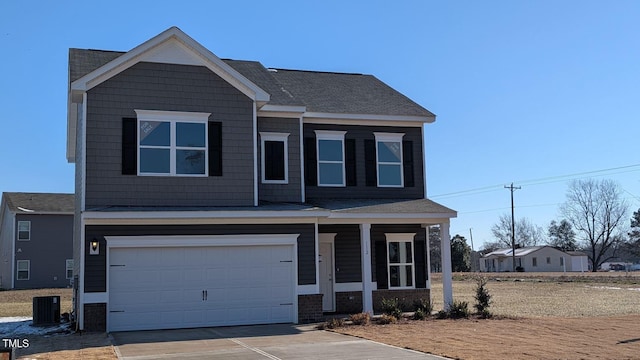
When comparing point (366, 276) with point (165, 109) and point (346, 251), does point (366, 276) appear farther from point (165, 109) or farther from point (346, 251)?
point (165, 109)

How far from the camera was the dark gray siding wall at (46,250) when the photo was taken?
154 feet

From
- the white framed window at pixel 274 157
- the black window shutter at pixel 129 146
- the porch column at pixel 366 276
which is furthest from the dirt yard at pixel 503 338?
the white framed window at pixel 274 157

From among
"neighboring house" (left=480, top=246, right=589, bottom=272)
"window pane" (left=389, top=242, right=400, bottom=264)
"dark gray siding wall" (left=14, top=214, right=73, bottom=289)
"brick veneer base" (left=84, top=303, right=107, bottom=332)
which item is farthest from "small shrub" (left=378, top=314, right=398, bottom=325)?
"neighboring house" (left=480, top=246, right=589, bottom=272)

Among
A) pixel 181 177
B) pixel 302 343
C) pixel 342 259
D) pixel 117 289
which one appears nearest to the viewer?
pixel 302 343

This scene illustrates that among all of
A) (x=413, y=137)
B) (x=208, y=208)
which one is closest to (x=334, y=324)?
(x=208, y=208)

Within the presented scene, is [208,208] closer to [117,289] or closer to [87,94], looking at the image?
[117,289]

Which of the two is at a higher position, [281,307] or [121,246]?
[121,246]

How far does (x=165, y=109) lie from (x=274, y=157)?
3.69 m

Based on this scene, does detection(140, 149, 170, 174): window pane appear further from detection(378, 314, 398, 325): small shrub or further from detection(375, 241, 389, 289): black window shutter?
detection(375, 241, 389, 289): black window shutter

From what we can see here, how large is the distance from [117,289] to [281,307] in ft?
14.3

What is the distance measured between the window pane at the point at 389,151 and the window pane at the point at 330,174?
1547mm

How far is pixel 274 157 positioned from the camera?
1997cm

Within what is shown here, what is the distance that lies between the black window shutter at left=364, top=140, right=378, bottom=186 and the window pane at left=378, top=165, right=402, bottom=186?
20 cm

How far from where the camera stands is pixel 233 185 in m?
18.3
